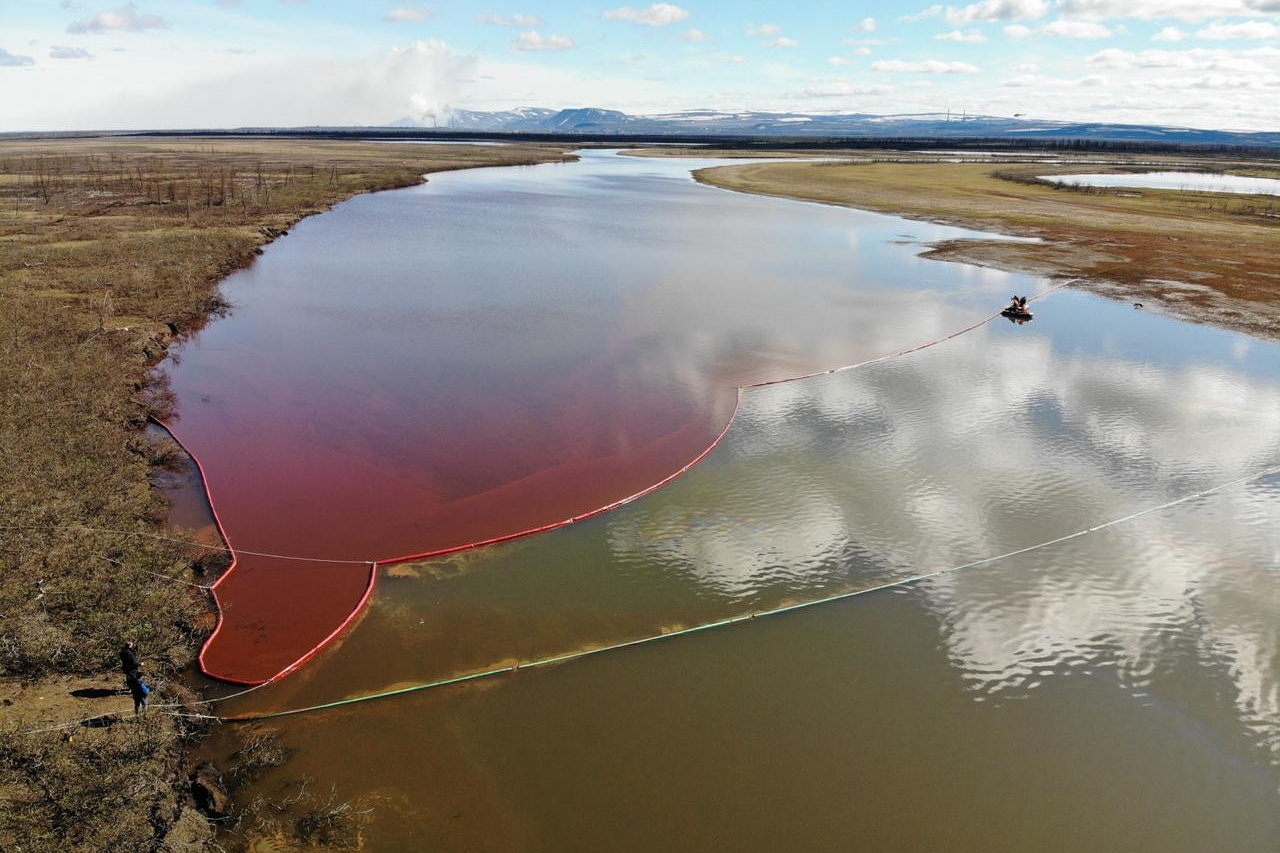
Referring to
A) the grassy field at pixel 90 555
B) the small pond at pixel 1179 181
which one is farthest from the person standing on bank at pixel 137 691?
the small pond at pixel 1179 181

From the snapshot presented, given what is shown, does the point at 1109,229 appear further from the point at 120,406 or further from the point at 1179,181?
the point at 1179,181

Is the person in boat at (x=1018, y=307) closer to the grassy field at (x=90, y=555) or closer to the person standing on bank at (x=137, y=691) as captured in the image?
the grassy field at (x=90, y=555)

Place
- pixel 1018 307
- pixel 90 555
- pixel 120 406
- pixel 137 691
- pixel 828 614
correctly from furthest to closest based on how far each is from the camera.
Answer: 1. pixel 1018 307
2. pixel 120 406
3. pixel 828 614
4. pixel 90 555
5. pixel 137 691

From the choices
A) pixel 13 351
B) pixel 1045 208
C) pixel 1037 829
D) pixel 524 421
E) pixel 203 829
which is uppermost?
pixel 1045 208

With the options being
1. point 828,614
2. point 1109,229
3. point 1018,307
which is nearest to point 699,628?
point 828,614

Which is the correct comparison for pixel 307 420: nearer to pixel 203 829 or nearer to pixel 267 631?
pixel 267 631

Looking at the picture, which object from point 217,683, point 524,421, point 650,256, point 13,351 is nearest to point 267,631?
point 217,683
